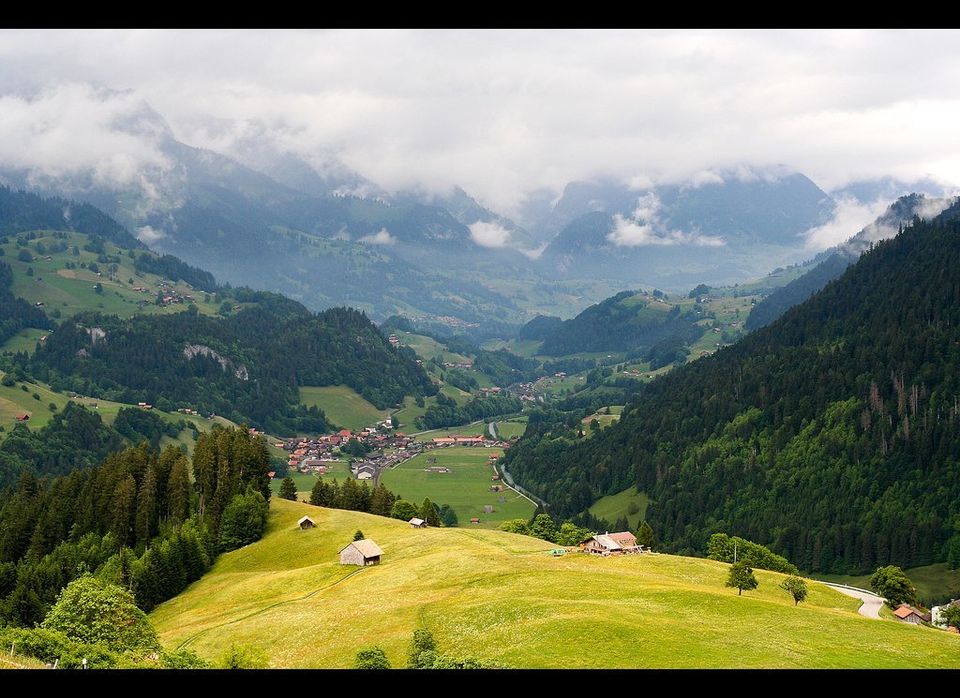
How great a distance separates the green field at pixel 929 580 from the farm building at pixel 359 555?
97590 millimetres

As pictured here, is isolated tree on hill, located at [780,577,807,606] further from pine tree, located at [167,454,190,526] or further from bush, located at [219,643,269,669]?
pine tree, located at [167,454,190,526]

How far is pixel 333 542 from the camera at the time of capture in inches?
4601

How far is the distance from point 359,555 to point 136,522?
144ft

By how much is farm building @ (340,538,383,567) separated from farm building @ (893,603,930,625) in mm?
65150

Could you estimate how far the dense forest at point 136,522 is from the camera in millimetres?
104812

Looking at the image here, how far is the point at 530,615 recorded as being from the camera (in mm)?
67750

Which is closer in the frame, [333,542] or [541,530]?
[333,542]

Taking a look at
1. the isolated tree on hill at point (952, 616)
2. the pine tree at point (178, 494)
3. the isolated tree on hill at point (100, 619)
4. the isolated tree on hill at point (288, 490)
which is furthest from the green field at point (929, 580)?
the isolated tree on hill at point (100, 619)

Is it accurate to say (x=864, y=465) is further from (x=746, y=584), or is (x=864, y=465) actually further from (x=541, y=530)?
(x=746, y=584)

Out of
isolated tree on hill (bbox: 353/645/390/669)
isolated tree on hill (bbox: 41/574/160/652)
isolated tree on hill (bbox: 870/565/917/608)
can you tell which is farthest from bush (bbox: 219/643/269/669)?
isolated tree on hill (bbox: 870/565/917/608)

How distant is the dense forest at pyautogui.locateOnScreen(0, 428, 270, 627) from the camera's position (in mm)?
104812
